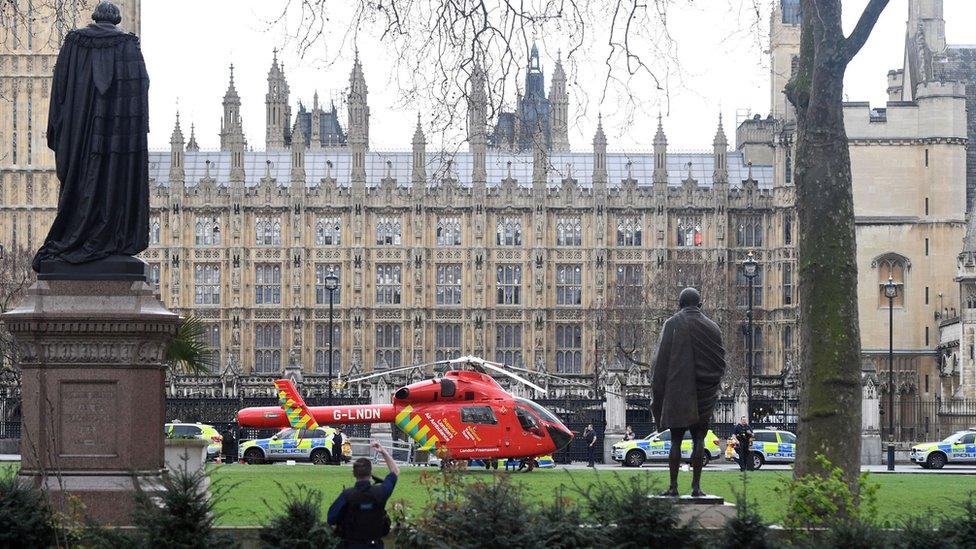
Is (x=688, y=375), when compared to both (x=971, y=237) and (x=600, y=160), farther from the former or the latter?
(x=600, y=160)

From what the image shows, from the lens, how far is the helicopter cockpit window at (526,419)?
2942 centimetres

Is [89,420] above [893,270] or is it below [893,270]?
below

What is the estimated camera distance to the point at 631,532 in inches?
456

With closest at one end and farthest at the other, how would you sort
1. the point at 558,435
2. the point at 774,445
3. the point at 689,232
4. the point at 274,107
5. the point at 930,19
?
1. the point at 558,435
2. the point at 774,445
3. the point at 930,19
4. the point at 689,232
5. the point at 274,107

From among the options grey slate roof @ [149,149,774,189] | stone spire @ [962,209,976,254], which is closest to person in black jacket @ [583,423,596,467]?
stone spire @ [962,209,976,254]

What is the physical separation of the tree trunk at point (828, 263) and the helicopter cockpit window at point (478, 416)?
46.5 feet

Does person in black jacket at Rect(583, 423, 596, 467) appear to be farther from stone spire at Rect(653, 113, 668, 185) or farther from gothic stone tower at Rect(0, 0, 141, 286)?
gothic stone tower at Rect(0, 0, 141, 286)

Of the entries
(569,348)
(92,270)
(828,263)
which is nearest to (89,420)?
(92,270)

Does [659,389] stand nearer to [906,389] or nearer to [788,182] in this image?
[906,389]

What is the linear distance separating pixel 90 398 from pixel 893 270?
57.0m

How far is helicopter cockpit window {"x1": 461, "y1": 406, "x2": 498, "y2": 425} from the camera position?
96.5 feet

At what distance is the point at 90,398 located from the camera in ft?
41.2

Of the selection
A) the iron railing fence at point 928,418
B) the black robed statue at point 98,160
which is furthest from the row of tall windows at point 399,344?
the black robed statue at point 98,160

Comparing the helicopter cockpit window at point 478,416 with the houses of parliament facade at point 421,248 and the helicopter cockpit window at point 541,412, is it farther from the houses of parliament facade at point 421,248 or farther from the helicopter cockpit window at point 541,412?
the houses of parliament facade at point 421,248
